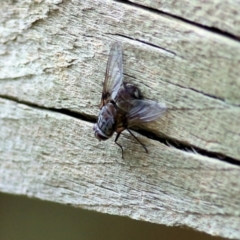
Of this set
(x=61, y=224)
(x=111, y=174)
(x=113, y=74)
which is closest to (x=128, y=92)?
(x=113, y=74)

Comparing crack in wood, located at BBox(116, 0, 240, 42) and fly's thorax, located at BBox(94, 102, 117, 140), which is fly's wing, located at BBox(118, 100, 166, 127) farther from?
crack in wood, located at BBox(116, 0, 240, 42)

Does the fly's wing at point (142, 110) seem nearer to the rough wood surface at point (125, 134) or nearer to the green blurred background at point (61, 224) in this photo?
the rough wood surface at point (125, 134)

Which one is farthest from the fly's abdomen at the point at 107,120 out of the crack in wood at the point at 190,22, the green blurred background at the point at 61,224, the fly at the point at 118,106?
the green blurred background at the point at 61,224

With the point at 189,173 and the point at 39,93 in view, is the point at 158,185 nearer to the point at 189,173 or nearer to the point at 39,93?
the point at 189,173

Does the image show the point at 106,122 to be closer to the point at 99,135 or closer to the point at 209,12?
the point at 99,135

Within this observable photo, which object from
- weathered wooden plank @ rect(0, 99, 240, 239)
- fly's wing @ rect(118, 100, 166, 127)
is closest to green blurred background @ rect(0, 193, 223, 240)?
weathered wooden plank @ rect(0, 99, 240, 239)

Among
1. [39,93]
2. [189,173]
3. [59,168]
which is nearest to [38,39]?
[39,93]

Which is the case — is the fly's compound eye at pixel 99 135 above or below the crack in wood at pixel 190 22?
below
